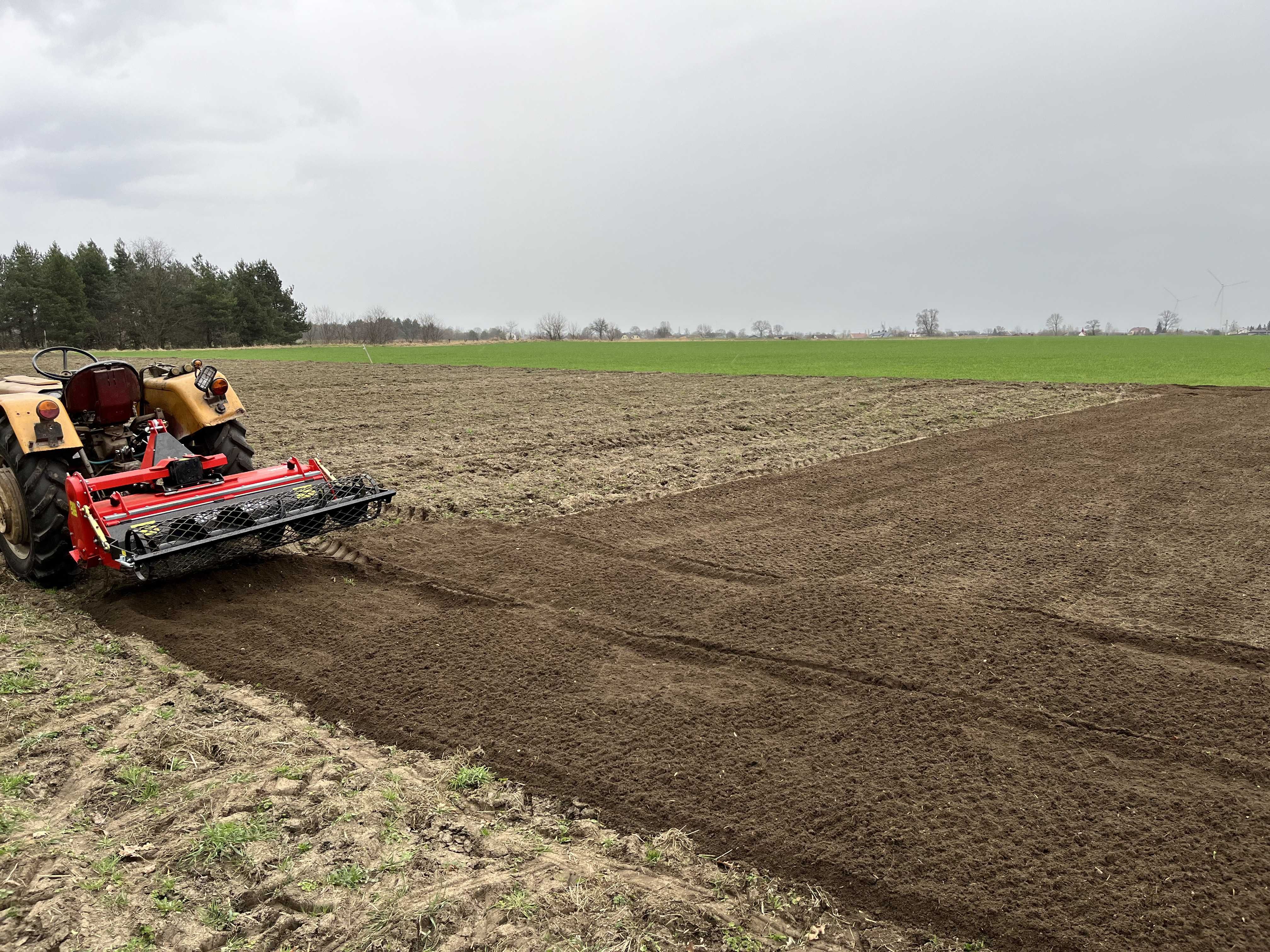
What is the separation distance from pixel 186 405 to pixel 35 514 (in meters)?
1.45

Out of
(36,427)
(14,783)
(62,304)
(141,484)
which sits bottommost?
(14,783)

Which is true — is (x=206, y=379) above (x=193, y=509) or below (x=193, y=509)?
above

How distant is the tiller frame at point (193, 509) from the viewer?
17.3ft

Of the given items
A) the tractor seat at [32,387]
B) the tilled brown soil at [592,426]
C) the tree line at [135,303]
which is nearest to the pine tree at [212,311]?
the tree line at [135,303]

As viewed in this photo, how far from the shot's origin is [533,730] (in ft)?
12.5

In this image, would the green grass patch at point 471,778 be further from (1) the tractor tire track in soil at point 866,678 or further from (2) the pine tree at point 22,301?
(2) the pine tree at point 22,301

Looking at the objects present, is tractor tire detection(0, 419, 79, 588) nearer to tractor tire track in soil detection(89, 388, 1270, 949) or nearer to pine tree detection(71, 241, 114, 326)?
tractor tire track in soil detection(89, 388, 1270, 949)

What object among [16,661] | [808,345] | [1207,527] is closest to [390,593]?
[16,661]

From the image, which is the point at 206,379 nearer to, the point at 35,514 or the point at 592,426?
the point at 35,514

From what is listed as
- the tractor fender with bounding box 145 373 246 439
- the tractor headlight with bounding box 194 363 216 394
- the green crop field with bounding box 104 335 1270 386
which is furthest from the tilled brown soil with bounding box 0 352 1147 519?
the green crop field with bounding box 104 335 1270 386

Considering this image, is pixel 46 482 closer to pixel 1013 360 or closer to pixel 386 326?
pixel 1013 360

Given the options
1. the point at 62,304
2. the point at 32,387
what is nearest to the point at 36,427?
the point at 32,387

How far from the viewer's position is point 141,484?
19.3 ft

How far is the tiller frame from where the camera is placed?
5266mm
